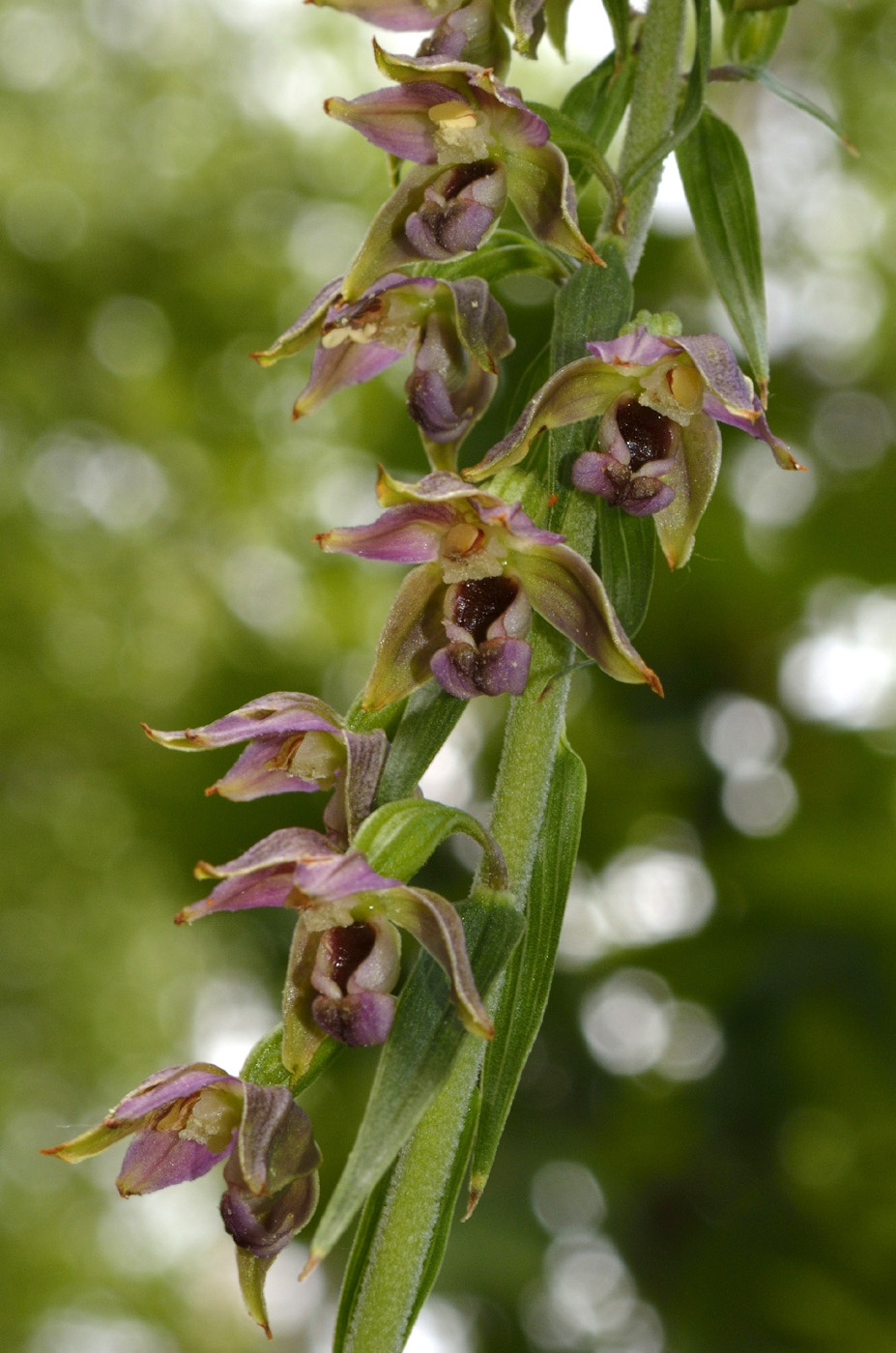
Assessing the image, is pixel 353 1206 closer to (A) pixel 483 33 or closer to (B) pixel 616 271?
(B) pixel 616 271

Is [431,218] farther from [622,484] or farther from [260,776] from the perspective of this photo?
[260,776]

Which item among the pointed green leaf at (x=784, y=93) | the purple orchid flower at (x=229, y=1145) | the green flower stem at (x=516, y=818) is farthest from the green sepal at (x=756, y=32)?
the purple orchid flower at (x=229, y=1145)

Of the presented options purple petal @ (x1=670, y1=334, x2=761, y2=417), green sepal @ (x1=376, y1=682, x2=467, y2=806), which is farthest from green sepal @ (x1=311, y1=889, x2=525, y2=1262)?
purple petal @ (x1=670, y1=334, x2=761, y2=417)

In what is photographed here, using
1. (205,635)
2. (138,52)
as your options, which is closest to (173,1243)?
(205,635)

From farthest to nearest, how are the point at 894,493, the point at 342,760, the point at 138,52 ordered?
1. the point at 138,52
2. the point at 894,493
3. the point at 342,760

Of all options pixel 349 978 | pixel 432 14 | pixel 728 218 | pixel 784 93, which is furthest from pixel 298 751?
pixel 784 93
